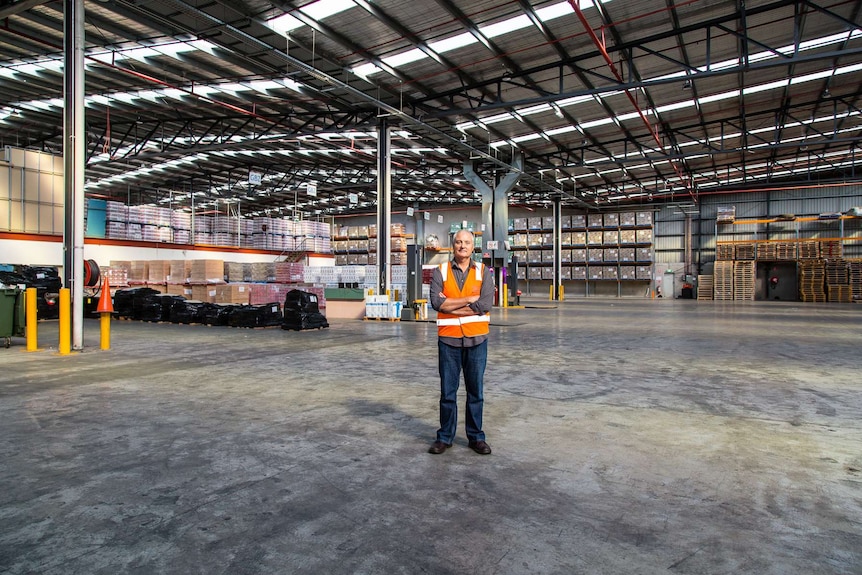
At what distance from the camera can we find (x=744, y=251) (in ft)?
96.0

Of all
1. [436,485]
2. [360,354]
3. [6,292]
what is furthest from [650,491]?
[6,292]

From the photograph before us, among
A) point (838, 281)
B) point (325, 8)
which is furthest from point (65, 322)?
point (838, 281)

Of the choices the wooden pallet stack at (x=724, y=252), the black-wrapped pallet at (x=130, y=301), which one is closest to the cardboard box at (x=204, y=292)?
the black-wrapped pallet at (x=130, y=301)

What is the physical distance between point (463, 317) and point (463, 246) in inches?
18.9

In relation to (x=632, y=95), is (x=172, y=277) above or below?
below

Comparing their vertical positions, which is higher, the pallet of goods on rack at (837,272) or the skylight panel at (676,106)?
the skylight panel at (676,106)

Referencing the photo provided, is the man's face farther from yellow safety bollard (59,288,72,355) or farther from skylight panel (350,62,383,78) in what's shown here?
skylight panel (350,62,383,78)

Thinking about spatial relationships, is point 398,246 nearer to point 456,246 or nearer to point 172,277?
point 172,277

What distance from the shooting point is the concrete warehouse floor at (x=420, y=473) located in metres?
2.15

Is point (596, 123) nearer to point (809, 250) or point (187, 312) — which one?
point (187, 312)

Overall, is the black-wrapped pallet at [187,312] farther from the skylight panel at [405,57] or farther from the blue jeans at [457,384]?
the blue jeans at [457,384]

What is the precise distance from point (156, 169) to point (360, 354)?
19852 millimetres

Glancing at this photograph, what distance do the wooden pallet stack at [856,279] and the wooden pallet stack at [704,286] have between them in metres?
6.48

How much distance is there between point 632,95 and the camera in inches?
587
